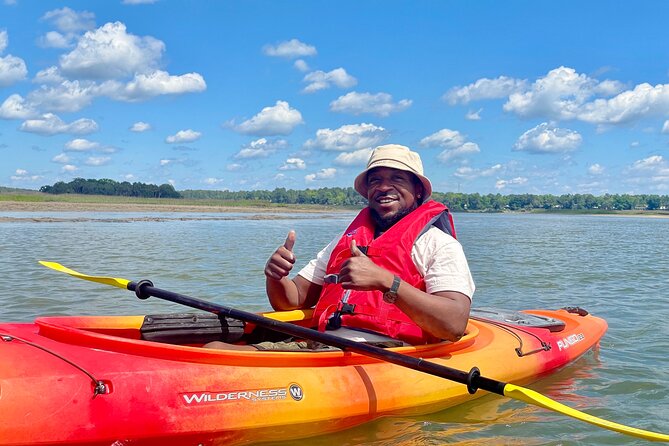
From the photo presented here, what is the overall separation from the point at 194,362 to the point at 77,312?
5167 millimetres

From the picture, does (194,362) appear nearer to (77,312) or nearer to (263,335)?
(263,335)

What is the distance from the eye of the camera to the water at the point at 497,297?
13.4ft

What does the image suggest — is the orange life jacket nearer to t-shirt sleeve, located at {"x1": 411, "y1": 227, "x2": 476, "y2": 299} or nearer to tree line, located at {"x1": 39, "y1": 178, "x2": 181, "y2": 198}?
t-shirt sleeve, located at {"x1": 411, "y1": 227, "x2": 476, "y2": 299}

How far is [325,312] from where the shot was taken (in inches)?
164

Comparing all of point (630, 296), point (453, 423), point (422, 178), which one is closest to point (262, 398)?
point (453, 423)

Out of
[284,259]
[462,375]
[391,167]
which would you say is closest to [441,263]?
[391,167]

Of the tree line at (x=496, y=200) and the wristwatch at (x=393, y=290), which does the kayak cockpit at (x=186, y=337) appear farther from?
the tree line at (x=496, y=200)

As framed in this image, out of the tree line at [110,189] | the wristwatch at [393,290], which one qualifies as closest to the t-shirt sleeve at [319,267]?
the wristwatch at [393,290]

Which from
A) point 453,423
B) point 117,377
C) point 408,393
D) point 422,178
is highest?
point 422,178

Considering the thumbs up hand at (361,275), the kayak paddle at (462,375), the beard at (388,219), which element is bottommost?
the kayak paddle at (462,375)

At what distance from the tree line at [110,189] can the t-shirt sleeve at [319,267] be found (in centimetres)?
8151

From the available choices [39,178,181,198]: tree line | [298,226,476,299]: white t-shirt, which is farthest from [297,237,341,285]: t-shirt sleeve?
[39,178,181,198]: tree line

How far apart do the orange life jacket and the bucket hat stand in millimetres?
276

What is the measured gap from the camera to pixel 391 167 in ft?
13.2
